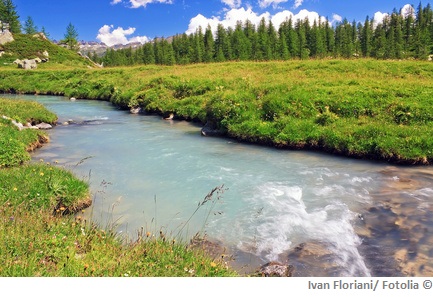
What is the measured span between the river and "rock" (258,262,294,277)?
0.29 meters

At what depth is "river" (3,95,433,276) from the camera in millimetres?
7473

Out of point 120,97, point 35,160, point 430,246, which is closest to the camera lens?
point 430,246

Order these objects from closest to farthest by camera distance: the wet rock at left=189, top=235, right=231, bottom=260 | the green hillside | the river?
the wet rock at left=189, top=235, right=231, bottom=260 < the river < the green hillside

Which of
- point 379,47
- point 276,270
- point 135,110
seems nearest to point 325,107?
point 276,270

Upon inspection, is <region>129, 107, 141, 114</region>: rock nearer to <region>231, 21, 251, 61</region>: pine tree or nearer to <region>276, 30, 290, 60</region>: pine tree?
<region>276, 30, 290, 60</region>: pine tree

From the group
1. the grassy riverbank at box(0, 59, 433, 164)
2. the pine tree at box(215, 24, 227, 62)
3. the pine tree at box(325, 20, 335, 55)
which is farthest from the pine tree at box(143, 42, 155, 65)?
the grassy riverbank at box(0, 59, 433, 164)

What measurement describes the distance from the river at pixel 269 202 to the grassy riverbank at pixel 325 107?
925mm

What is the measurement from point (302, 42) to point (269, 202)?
338 feet

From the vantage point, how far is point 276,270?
6402 mm

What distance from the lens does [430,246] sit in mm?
7641

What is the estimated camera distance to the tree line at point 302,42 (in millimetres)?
99750
